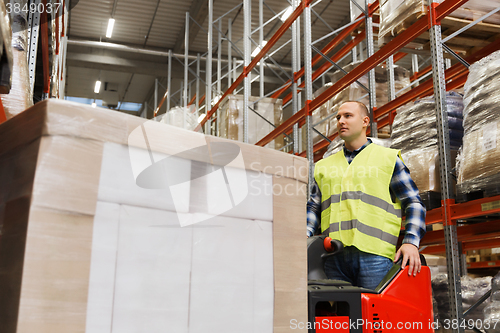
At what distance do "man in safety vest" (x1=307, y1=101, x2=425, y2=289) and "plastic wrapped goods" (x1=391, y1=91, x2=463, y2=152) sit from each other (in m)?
1.31

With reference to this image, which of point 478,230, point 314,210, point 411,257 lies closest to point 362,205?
point 314,210

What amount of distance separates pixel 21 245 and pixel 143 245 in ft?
0.82

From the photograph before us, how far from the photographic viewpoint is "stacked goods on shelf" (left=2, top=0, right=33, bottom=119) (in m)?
2.56

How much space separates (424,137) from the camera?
4.21 m

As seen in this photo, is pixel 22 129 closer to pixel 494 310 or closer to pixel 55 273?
pixel 55 273

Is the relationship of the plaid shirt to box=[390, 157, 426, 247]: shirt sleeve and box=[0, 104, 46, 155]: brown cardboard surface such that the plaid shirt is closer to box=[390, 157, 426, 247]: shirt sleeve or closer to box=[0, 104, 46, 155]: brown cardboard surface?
box=[390, 157, 426, 247]: shirt sleeve

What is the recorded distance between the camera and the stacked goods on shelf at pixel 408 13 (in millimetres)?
4277

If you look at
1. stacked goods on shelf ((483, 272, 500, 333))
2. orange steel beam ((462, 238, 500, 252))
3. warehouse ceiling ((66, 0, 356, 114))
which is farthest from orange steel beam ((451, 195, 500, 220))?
warehouse ceiling ((66, 0, 356, 114))

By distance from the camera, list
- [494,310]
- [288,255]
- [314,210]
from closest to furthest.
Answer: [288,255] → [314,210] → [494,310]

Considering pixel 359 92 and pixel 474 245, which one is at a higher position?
pixel 359 92

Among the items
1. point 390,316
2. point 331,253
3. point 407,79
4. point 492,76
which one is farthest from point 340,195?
point 407,79

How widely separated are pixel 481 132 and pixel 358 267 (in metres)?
1.53

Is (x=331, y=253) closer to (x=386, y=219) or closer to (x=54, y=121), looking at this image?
(x=386, y=219)

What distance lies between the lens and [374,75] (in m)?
6.46
